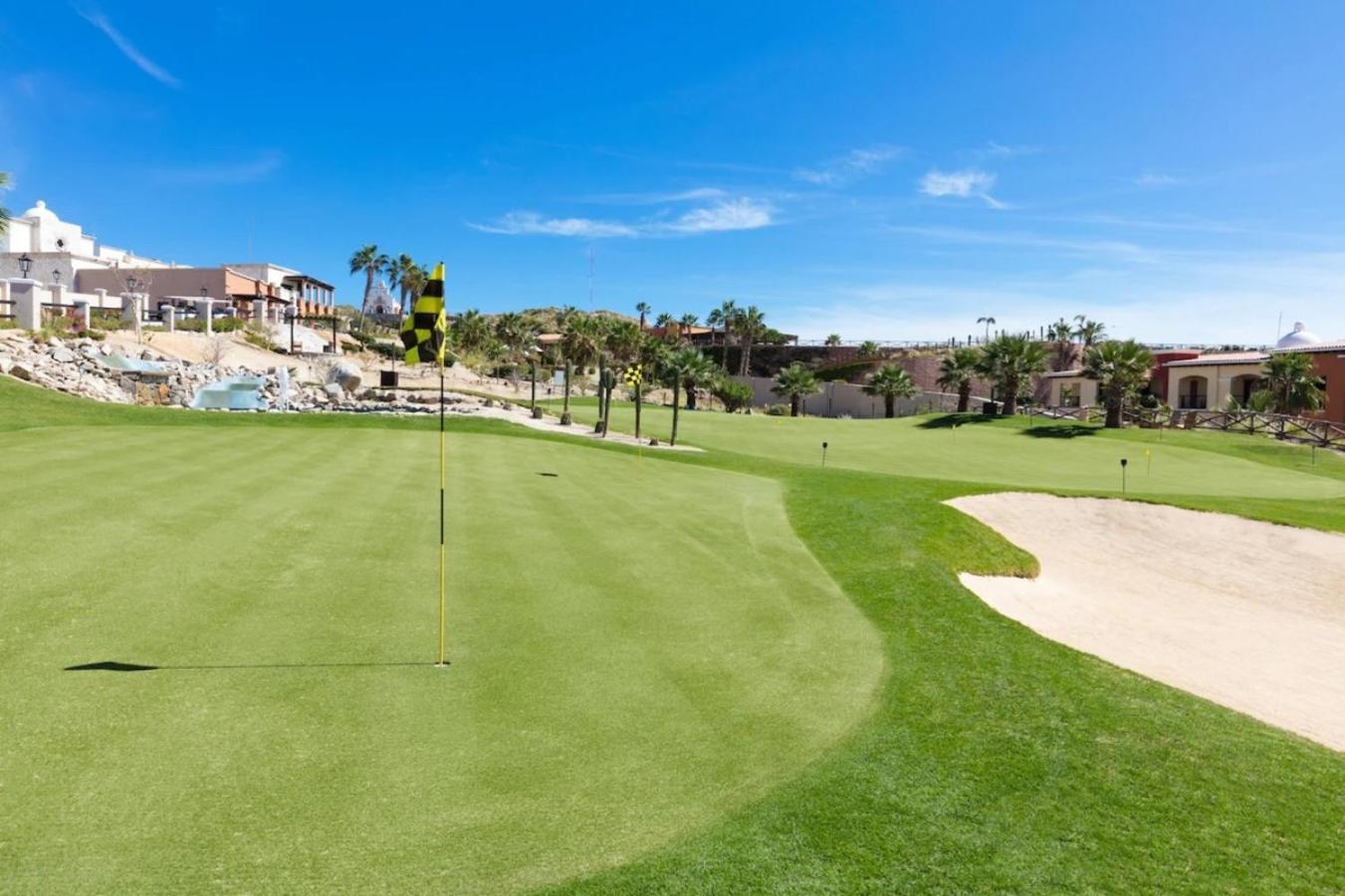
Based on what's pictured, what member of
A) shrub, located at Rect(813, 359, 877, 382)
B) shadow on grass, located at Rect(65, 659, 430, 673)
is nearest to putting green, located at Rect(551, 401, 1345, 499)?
shadow on grass, located at Rect(65, 659, 430, 673)

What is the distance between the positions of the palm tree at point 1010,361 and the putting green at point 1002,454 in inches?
200

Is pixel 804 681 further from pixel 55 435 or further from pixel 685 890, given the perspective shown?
pixel 55 435

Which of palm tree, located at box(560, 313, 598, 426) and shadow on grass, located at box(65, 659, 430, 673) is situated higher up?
palm tree, located at box(560, 313, 598, 426)

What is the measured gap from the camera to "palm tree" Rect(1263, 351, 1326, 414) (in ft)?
171

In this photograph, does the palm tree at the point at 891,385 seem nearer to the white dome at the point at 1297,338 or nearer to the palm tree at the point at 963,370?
the palm tree at the point at 963,370

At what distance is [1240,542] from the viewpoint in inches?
813

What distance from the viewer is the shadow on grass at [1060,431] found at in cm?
4462

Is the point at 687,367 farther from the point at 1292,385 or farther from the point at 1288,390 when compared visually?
the point at 1292,385

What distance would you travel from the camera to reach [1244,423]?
160ft

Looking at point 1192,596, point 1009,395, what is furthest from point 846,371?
point 1192,596

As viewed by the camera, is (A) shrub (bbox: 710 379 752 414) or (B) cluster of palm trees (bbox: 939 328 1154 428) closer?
(B) cluster of palm trees (bbox: 939 328 1154 428)

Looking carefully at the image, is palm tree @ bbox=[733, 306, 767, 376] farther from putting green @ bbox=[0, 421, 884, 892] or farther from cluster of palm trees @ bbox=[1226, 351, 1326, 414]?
putting green @ bbox=[0, 421, 884, 892]

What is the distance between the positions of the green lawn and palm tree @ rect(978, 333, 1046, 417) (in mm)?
46186

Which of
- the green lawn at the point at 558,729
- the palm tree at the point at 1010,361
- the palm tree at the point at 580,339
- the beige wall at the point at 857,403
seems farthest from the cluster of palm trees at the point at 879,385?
the green lawn at the point at 558,729
